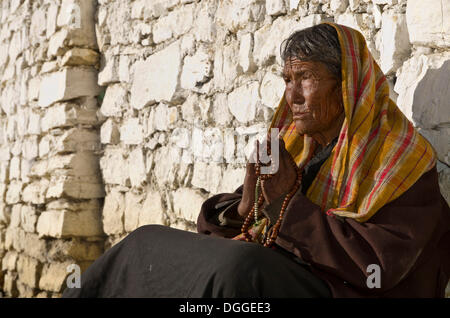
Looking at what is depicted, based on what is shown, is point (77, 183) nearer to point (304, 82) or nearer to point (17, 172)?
point (17, 172)

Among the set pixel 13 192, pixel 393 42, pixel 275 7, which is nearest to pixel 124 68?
pixel 275 7

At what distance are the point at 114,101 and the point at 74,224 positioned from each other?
1.07 meters

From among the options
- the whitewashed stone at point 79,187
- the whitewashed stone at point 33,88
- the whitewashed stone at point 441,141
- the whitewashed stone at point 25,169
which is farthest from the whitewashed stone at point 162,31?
the whitewashed stone at point 441,141

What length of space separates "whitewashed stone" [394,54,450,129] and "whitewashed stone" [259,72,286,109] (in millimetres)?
727

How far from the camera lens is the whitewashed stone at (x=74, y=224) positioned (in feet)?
16.1

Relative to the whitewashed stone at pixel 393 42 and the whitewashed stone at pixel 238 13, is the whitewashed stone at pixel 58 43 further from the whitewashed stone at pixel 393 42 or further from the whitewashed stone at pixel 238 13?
the whitewashed stone at pixel 393 42

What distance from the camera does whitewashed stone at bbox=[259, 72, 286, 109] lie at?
3145 mm

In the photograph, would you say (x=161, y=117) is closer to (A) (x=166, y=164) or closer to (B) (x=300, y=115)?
(A) (x=166, y=164)

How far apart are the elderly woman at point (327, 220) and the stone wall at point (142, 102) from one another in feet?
1.23

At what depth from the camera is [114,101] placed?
15.6 ft

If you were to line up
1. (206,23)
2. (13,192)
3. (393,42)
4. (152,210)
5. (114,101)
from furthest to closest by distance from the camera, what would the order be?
1. (13,192)
2. (114,101)
3. (152,210)
4. (206,23)
5. (393,42)

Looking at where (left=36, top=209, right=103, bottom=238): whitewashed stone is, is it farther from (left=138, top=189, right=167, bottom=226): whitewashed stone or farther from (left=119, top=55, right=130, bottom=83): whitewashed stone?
(left=119, top=55, right=130, bottom=83): whitewashed stone

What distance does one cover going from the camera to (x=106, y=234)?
4.97 m

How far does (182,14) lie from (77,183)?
5.85ft
